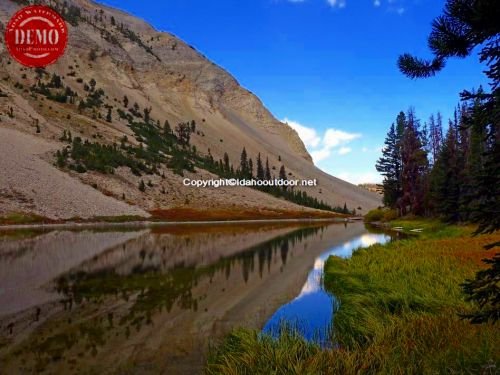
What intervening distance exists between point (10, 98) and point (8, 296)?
114 meters

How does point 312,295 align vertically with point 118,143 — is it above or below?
below

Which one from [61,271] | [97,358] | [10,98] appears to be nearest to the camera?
[97,358]

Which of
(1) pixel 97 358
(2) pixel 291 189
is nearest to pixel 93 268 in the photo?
(1) pixel 97 358

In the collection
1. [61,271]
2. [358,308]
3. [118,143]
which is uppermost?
[118,143]

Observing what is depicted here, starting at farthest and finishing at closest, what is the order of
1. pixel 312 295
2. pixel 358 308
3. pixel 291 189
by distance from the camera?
1. pixel 291 189
2. pixel 312 295
3. pixel 358 308

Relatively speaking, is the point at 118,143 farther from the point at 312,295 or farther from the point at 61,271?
the point at 312,295

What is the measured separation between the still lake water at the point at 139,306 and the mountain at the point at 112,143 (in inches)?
1956

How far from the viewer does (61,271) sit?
2314cm

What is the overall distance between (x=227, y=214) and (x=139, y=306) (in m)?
92.2

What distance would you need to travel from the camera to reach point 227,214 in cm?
10769

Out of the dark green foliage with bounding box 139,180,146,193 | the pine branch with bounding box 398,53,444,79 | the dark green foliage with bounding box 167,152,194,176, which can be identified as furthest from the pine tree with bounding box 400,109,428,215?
the dark green foliage with bounding box 167,152,194,176

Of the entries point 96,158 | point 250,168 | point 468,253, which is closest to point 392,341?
point 468,253

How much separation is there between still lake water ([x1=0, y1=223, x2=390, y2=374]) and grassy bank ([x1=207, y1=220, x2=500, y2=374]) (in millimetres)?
1195

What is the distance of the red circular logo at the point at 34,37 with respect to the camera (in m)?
122
